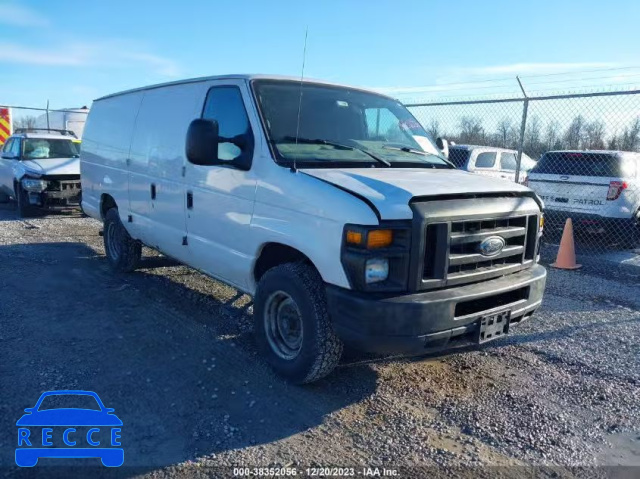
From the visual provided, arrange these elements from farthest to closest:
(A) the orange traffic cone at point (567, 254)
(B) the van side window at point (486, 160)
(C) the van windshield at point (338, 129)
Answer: (B) the van side window at point (486, 160), (A) the orange traffic cone at point (567, 254), (C) the van windshield at point (338, 129)

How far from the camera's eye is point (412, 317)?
3.14 m

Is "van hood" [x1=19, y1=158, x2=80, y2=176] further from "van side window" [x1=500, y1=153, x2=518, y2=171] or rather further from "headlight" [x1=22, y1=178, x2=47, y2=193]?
"van side window" [x1=500, y1=153, x2=518, y2=171]

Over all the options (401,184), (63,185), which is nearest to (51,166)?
(63,185)

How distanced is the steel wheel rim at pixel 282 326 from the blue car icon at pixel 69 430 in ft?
4.02

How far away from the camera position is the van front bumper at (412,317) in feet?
10.3

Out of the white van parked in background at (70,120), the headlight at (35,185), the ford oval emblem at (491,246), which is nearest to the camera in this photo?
the ford oval emblem at (491,246)

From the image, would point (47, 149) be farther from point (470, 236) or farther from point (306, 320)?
point (470, 236)

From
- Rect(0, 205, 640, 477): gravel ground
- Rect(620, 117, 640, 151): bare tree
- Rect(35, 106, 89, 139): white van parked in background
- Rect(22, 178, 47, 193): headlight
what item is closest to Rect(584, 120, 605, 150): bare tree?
Rect(620, 117, 640, 151): bare tree

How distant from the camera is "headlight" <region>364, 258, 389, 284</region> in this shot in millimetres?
3157

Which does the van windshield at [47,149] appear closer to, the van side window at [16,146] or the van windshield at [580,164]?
the van side window at [16,146]

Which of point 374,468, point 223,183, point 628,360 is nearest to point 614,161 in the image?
point 628,360

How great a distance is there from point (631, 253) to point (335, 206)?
780 cm

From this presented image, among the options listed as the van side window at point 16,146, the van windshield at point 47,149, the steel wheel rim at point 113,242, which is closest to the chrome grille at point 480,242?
the steel wheel rim at point 113,242

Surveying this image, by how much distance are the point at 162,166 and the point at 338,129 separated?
200cm
